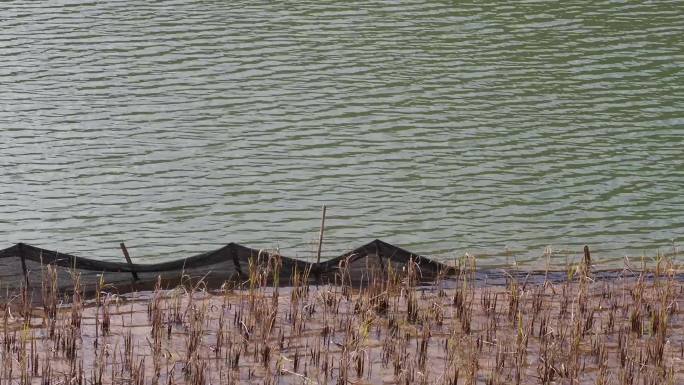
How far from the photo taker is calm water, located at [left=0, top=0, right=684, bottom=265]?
16.8 metres

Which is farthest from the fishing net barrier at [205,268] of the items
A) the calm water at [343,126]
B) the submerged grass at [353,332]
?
the calm water at [343,126]

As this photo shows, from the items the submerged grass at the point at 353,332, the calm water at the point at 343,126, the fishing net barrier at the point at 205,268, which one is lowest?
the submerged grass at the point at 353,332

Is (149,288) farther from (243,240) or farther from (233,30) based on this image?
(233,30)

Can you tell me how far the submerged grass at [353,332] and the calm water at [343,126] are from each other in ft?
10.5

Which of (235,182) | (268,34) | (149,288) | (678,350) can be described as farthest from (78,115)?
(678,350)

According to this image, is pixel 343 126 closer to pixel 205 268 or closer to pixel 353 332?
pixel 205 268

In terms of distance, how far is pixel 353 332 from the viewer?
11.3 meters

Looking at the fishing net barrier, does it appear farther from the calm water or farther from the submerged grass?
the calm water

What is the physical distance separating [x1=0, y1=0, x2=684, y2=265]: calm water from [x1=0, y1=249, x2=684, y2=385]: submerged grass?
3.19m

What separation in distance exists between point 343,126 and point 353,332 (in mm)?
9898

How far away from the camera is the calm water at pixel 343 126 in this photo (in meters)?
16.8

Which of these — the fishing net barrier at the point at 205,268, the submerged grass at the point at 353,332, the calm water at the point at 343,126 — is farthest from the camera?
the calm water at the point at 343,126

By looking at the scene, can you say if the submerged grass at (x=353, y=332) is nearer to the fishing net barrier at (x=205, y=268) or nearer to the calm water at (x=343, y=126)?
the fishing net barrier at (x=205, y=268)

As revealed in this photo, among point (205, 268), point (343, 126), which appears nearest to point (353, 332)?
point (205, 268)
